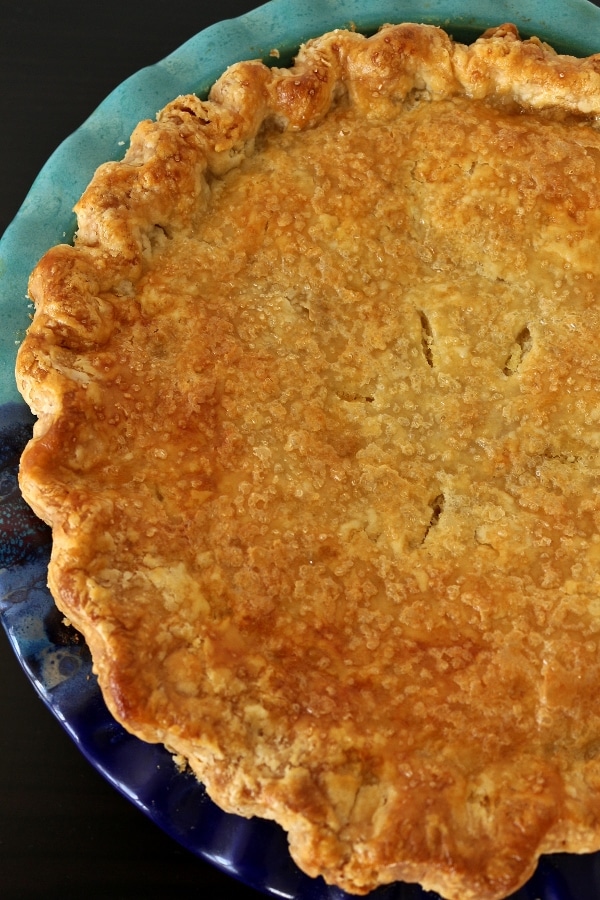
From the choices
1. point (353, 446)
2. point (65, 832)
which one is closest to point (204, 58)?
point (353, 446)

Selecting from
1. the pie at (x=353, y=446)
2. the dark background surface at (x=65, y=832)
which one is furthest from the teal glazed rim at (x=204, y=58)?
the dark background surface at (x=65, y=832)

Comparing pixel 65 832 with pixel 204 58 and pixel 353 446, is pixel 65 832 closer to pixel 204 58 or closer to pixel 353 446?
pixel 353 446

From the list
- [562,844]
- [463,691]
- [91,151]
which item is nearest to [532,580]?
[463,691]

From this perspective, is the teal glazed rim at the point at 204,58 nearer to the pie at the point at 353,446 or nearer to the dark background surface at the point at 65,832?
the pie at the point at 353,446

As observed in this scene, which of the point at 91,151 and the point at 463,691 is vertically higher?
the point at 91,151

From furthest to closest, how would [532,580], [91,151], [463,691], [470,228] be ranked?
[91,151] → [470,228] → [532,580] → [463,691]

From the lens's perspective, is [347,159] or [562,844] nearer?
[562,844]

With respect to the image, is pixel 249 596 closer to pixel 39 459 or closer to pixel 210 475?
pixel 210 475
